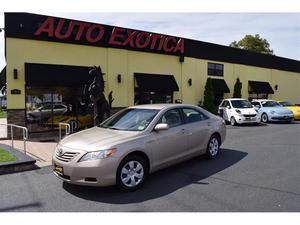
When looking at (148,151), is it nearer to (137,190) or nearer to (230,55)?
(137,190)

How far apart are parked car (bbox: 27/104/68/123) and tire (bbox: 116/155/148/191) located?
29.2 feet

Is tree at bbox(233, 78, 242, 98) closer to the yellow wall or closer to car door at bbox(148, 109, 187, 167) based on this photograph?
the yellow wall

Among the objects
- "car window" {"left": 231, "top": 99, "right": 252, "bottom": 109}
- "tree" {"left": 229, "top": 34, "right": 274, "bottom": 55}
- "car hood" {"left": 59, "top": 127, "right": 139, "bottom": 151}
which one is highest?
"tree" {"left": 229, "top": 34, "right": 274, "bottom": 55}

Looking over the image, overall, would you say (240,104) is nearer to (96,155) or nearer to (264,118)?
(264,118)

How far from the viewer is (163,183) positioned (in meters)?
5.60

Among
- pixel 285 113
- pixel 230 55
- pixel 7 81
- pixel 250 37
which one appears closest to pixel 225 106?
pixel 285 113

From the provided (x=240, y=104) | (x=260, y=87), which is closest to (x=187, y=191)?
(x=240, y=104)

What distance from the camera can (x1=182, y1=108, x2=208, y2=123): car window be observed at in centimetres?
671

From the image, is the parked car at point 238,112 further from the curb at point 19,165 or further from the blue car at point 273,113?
the curb at point 19,165

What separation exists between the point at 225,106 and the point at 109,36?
7.92m

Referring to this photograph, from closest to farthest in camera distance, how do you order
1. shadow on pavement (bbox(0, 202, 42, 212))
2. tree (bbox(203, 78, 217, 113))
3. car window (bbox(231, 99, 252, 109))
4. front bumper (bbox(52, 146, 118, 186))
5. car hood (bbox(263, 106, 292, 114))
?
1. shadow on pavement (bbox(0, 202, 42, 212))
2. front bumper (bbox(52, 146, 118, 186))
3. car window (bbox(231, 99, 252, 109))
4. car hood (bbox(263, 106, 292, 114))
5. tree (bbox(203, 78, 217, 113))

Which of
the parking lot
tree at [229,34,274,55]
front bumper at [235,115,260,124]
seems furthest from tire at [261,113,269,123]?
tree at [229,34,274,55]

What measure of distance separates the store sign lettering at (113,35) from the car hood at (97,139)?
339 inches

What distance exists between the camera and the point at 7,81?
1185 centimetres
